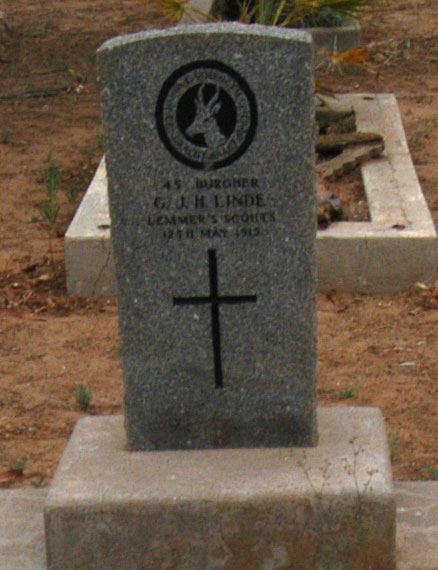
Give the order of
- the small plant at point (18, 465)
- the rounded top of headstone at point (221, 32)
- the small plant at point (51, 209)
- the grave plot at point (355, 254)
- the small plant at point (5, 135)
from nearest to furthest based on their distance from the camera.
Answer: the rounded top of headstone at point (221, 32)
the small plant at point (18, 465)
the grave plot at point (355, 254)
the small plant at point (51, 209)
the small plant at point (5, 135)

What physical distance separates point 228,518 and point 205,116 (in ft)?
3.80

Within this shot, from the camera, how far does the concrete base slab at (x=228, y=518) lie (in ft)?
11.9

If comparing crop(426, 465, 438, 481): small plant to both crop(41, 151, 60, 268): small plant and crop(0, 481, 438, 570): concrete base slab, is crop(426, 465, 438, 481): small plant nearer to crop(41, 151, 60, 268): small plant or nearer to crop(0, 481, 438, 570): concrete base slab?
crop(0, 481, 438, 570): concrete base slab

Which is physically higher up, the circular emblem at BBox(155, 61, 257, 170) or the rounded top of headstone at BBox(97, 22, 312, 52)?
the rounded top of headstone at BBox(97, 22, 312, 52)

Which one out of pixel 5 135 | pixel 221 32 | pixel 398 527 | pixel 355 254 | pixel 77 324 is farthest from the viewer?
pixel 5 135

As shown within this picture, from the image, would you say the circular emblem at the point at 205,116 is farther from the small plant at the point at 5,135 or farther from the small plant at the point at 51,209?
the small plant at the point at 5,135

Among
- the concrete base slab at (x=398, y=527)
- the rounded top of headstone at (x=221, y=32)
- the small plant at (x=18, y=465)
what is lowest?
the concrete base slab at (x=398, y=527)

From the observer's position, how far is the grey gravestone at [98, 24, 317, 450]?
3629mm

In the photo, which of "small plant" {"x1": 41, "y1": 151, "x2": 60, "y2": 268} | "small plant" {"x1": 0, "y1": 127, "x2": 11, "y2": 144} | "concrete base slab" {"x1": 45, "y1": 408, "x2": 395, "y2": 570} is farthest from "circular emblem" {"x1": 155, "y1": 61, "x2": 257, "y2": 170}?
"small plant" {"x1": 0, "y1": 127, "x2": 11, "y2": 144}

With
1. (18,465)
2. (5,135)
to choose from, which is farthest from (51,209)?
(5,135)

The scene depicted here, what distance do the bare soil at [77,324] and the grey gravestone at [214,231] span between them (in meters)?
0.93

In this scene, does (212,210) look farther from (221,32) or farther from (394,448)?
(394,448)

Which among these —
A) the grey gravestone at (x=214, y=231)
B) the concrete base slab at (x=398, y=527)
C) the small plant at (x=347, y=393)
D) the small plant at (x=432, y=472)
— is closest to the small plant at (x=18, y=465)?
the concrete base slab at (x=398, y=527)

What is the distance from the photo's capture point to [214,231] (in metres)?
3.75
